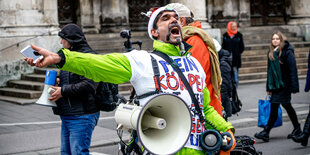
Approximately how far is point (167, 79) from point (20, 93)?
11377mm

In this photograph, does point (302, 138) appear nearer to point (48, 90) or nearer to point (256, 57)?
point (48, 90)

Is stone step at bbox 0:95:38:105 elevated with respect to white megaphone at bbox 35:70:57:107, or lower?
lower

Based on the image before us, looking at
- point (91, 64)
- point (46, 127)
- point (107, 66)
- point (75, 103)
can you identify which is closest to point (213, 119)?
point (107, 66)

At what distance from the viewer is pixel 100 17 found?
65.2ft

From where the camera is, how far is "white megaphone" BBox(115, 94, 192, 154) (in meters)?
2.87

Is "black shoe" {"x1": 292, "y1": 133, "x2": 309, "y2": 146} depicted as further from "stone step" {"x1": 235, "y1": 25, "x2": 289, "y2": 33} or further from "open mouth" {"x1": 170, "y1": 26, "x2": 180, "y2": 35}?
"stone step" {"x1": 235, "y1": 25, "x2": 289, "y2": 33}

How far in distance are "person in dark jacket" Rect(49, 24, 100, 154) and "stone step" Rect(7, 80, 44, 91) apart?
29.6 ft

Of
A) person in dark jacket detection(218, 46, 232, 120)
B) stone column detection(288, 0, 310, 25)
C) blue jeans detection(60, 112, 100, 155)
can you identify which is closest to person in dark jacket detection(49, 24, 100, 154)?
blue jeans detection(60, 112, 100, 155)

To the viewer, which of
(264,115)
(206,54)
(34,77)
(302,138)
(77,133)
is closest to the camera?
(206,54)

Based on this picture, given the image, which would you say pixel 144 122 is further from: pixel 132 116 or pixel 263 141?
pixel 263 141

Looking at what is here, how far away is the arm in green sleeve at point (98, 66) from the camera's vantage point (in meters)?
2.64

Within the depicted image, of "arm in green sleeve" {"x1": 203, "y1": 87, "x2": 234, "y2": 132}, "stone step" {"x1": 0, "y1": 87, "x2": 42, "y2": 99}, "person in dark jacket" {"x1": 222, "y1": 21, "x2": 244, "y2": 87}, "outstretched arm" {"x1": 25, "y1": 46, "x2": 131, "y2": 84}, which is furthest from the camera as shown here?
"person in dark jacket" {"x1": 222, "y1": 21, "x2": 244, "y2": 87}

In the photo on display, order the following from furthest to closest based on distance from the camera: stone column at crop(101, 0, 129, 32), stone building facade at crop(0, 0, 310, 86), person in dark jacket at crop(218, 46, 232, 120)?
stone column at crop(101, 0, 129, 32)
stone building facade at crop(0, 0, 310, 86)
person in dark jacket at crop(218, 46, 232, 120)

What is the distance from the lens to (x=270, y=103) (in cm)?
831
